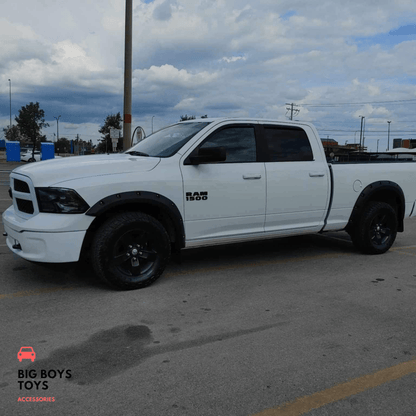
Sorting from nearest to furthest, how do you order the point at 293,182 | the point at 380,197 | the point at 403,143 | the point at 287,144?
the point at 293,182 < the point at 287,144 < the point at 380,197 < the point at 403,143

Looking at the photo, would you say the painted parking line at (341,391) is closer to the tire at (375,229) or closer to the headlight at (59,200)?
the headlight at (59,200)

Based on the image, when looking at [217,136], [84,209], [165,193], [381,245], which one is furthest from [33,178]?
[381,245]

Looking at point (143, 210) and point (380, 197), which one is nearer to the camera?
point (143, 210)

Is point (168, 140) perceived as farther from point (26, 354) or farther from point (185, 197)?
point (26, 354)

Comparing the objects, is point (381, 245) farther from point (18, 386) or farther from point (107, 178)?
point (18, 386)

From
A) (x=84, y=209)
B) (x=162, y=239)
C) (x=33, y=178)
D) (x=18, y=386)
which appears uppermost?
(x=33, y=178)

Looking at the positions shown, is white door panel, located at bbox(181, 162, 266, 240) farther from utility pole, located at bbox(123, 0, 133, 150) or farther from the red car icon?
utility pole, located at bbox(123, 0, 133, 150)

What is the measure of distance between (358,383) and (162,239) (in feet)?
8.26

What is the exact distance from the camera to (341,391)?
9.28 feet

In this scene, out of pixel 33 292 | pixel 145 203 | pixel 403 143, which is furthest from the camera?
pixel 403 143

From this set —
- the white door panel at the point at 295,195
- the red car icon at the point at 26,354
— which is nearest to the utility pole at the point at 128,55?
the white door panel at the point at 295,195

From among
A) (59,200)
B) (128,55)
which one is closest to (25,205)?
(59,200)

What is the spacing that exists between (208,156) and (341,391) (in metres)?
2.75

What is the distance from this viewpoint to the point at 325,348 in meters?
3.43
